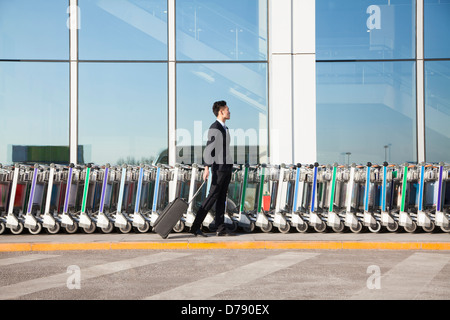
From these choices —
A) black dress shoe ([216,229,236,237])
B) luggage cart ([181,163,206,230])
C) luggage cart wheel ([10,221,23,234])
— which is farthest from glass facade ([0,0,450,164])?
black dress shoe ([216,229,236,237])

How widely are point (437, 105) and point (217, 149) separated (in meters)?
7.56

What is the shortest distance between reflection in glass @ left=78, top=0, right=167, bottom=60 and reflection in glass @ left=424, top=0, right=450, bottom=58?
6.36 meters

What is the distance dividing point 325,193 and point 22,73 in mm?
7979

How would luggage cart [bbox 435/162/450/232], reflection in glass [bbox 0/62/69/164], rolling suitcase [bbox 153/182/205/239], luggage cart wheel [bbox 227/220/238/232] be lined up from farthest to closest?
reflection in glass [bbox 0/62/69/164] → luggage cart wheel [bbox 227/220/238/232] → luggage cart [bbox 435/162/450/232] → rolling suitcase [bbox 153/182/205/239]

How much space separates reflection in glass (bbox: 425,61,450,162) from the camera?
1547 cm

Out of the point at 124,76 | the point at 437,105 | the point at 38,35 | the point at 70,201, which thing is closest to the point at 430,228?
the point at 437,105

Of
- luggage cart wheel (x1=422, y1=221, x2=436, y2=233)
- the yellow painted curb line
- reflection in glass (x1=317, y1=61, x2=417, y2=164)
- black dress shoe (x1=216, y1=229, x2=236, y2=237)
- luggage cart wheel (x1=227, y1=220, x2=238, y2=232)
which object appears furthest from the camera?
reflection in glass (x1=317, y1=61, x2=417, y2=164)

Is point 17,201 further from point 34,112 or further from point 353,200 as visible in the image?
point 353,200

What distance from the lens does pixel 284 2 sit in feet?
48.3

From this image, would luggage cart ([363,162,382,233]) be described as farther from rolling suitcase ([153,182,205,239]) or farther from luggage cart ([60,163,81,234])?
luggage cart ([60,163,81,234])

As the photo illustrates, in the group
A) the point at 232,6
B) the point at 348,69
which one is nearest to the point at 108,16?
the point at 232,6

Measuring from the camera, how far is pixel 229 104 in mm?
15398

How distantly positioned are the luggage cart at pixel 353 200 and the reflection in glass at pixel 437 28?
19.0 ft

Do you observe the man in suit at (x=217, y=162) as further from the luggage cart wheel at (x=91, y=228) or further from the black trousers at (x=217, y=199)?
the luggage cart wheel at (x=91, y=228)
